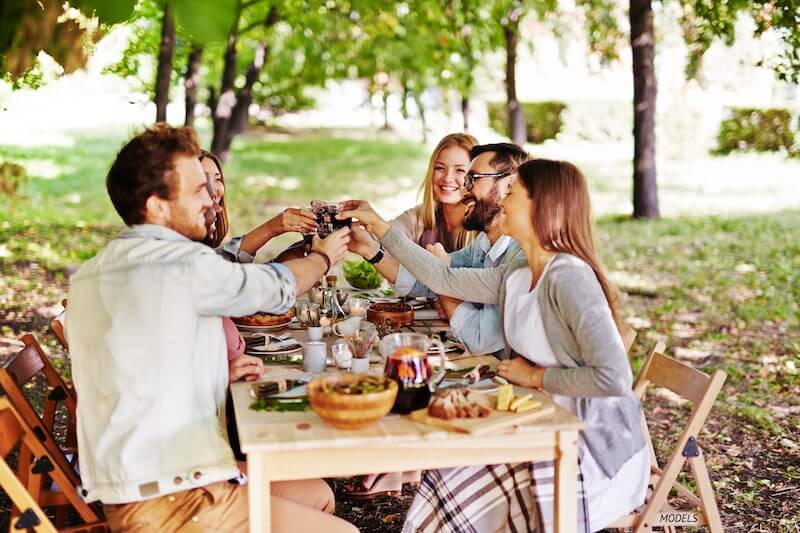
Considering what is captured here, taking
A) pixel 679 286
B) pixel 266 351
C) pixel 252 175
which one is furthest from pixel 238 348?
pixel 252 175

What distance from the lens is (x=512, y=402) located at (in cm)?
268

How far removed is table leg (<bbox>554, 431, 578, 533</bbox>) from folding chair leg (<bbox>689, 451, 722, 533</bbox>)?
2.44ft

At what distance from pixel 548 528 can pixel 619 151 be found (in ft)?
67.8

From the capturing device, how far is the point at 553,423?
8.52ft

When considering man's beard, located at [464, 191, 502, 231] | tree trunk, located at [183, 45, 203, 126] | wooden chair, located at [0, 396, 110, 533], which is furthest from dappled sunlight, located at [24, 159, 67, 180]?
wooden chair, located at [0, 396, 110, 533]

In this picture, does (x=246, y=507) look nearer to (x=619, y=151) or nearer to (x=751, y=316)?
(x=751, y=316)

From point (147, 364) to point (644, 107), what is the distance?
11.0 metres

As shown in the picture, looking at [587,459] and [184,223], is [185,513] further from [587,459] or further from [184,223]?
[587,459]

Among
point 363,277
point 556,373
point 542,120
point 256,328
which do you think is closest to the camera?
point 556,373

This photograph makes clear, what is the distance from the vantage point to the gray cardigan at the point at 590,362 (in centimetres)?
281

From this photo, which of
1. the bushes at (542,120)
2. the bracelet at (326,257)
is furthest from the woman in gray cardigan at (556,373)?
the bushes at (542,120)

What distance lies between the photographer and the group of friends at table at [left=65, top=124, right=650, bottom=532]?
2.54 m

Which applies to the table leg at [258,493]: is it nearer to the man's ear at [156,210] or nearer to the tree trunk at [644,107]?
the man's ear at [156,210]

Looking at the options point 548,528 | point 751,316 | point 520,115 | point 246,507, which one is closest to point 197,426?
point 246,507
